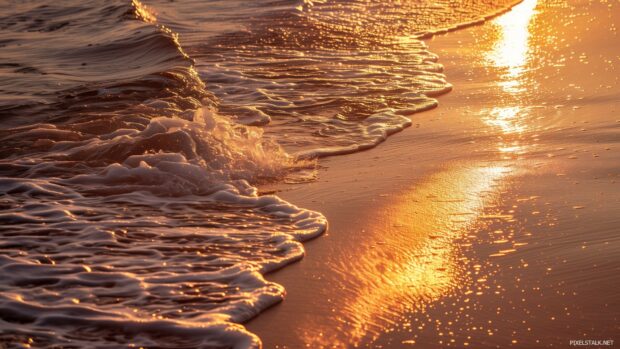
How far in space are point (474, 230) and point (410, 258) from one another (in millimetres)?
452

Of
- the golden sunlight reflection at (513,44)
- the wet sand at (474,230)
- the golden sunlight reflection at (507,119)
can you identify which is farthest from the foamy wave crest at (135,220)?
the golden sunlight reflection at (513,44)

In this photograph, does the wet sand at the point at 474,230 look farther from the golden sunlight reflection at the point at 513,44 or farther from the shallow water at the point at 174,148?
the golden sunlight reflection at the point at 513,44

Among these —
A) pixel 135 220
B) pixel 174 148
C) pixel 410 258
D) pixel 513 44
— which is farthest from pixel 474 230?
pixel 513 44

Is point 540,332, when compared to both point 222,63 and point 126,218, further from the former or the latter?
point 222,63

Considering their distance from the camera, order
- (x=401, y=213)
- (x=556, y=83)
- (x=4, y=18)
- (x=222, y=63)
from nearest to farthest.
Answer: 1. (x=401, y=213)
2. (x=556, y=83)
3. (x=222, y=63)
4. (x=4, y=18)

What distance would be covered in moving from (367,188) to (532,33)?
5.19m

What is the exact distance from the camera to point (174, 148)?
18.4 feet

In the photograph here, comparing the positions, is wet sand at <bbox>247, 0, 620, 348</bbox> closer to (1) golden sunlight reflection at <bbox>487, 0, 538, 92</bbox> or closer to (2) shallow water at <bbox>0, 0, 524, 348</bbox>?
(2) shallow water at <bbox>0, 0, 524, 348</bbox>

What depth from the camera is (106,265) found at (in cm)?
397

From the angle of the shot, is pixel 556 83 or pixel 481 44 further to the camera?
pixel 481 44

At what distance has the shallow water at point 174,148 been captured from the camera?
3.61m

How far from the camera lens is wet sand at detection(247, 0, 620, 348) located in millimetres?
3328

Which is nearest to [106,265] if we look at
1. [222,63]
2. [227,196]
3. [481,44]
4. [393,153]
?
[227,196]

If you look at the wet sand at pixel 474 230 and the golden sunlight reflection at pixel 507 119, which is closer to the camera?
the wet sand at pixel 474 230
